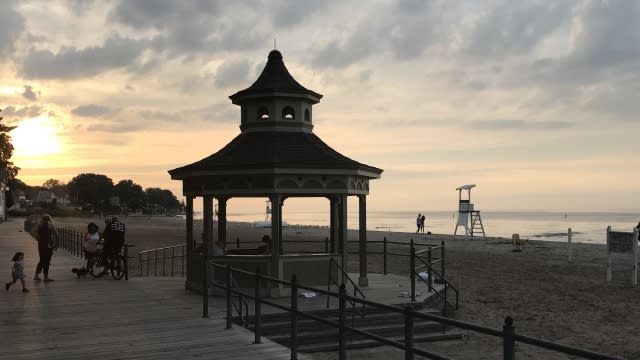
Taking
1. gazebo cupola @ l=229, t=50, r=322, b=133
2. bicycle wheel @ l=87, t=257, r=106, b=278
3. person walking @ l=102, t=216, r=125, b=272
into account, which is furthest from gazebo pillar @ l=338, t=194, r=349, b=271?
bicycle wheel @ l=87, t=257, r=106, b=278

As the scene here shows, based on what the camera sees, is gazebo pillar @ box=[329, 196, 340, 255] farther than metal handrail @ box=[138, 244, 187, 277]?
No

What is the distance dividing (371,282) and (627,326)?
18.9 feet

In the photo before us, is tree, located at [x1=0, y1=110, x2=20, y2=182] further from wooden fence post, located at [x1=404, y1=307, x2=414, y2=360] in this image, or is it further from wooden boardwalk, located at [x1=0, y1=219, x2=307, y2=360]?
wooden fence post, located at [x1=404, y1=307, x2=414, y2=360]

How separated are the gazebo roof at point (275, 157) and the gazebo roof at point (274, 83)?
94 centimetres

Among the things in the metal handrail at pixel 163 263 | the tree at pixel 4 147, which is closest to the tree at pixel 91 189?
the tree at pixel 4 147

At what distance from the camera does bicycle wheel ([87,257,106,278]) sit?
15.4 metres

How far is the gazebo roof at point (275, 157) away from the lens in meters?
12.9

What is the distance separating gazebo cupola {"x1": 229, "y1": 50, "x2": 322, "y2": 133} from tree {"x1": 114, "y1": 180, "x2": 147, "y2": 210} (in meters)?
170

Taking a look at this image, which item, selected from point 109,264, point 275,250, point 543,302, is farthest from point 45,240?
point 543,302

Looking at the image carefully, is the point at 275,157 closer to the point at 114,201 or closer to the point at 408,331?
the point at 408,331

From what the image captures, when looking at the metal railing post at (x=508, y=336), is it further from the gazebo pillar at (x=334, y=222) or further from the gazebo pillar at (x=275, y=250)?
the gazebo pillar at (x=334, y=222)

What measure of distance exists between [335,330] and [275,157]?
14.1 ft

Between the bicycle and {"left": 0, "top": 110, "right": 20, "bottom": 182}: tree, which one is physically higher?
{"left": 0, "top": 110, "right": 20, "bottom": 182}: tree

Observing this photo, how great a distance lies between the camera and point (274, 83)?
47.9ft
